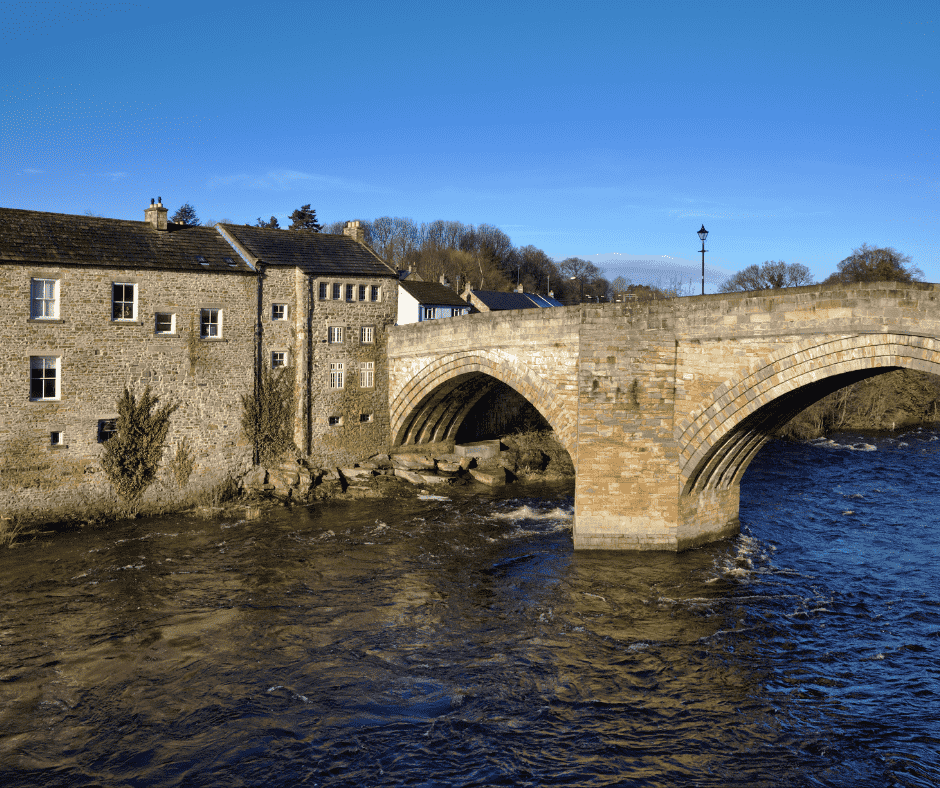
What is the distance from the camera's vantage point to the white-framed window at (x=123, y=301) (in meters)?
22.1

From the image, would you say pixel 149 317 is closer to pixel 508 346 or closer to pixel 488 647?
pixel 508 346

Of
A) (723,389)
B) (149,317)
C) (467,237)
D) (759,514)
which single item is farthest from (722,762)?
(467,237)

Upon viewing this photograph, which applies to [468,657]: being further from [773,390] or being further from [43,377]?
[43,377]

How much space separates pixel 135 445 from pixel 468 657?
13.9 meters

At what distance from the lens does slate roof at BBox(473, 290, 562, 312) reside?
49.2m

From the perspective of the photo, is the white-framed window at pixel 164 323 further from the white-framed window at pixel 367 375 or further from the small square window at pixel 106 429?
the white-framed window at pixel 367 375

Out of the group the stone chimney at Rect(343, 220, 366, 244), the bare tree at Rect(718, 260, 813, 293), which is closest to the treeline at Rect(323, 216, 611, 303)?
the bare tree at Rect(718, 260, 813, 293)

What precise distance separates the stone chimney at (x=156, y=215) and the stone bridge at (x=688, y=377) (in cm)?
1200

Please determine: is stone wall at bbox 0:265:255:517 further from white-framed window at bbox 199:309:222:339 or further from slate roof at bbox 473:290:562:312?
slate roof at bbox 473:290:562:312

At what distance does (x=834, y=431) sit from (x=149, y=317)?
1207 inches

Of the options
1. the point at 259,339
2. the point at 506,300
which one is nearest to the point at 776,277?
the point at 506,300

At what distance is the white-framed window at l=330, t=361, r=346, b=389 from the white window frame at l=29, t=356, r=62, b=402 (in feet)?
28.2

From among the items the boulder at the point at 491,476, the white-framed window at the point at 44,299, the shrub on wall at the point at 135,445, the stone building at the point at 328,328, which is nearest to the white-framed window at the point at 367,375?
the stone building at the point at 328,328

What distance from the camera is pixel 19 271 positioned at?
20.4 metres
